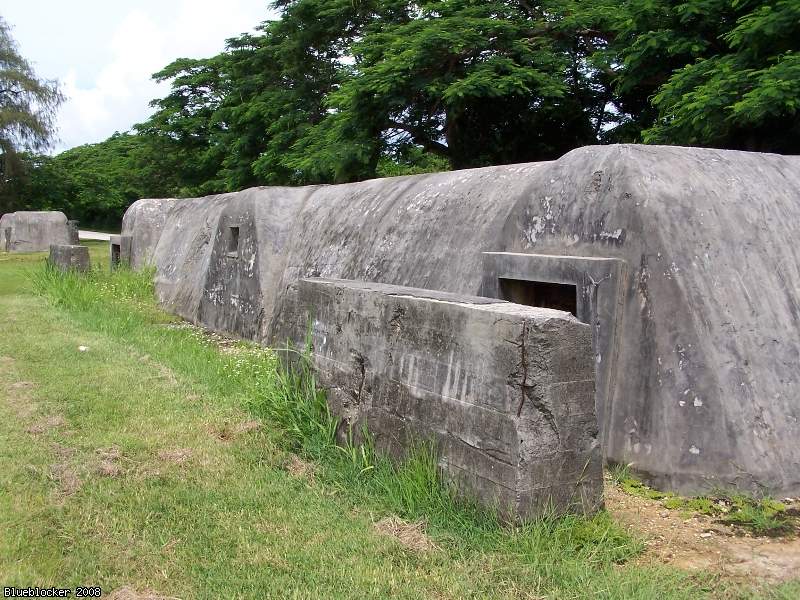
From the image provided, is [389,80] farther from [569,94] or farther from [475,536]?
[475,536]

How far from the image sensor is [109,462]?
15.9 ft

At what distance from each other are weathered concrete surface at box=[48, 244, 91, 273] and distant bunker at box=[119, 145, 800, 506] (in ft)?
33.7

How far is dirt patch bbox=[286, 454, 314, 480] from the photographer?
468cm

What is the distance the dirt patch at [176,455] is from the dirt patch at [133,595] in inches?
61.9

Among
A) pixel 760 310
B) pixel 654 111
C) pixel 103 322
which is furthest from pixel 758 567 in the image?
pixel 654 111

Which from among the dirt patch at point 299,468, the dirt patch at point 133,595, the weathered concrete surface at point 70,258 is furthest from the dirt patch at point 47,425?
the weathered concrete surface at point 70,258

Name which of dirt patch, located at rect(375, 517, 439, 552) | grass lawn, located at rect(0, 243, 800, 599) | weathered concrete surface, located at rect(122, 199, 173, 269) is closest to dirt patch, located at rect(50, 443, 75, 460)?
grass lawn, located at rect(0, 243, 800, 599)

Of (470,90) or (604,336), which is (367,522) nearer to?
(604,336)

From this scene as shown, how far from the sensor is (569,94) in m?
15.2

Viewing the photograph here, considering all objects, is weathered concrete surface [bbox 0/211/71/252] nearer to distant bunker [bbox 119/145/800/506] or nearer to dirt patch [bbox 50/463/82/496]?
distant bunker [bbox 119/145/800/506]

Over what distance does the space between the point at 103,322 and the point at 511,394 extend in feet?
25.8

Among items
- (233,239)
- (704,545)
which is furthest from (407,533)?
(233,239)

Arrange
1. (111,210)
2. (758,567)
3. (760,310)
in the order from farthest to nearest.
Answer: (111,210) < (760,310) < (758,567)

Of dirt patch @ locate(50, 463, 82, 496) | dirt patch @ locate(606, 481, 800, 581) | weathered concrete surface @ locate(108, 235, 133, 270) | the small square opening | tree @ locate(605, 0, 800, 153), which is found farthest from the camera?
weathered concrete surface @ locate(108, 235, 133, 270)
